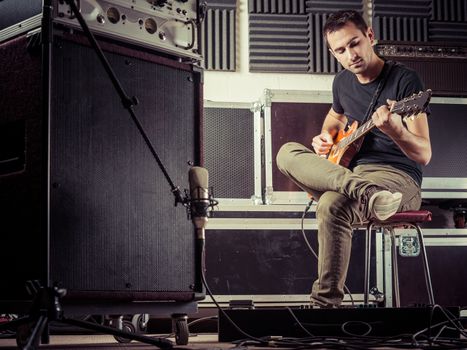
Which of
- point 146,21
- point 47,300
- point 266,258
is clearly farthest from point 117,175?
point 266,258

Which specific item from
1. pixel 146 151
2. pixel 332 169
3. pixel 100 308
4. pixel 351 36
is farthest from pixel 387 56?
pixel 100 308

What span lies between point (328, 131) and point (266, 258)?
29.6 inches

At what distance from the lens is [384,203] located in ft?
10.1

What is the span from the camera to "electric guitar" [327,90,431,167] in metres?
3.02

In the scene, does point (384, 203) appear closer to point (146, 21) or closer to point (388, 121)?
point (388, 121)

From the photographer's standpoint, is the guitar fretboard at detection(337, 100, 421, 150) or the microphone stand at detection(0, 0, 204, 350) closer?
the microphone stand at detection(0, 0, 204, 350)

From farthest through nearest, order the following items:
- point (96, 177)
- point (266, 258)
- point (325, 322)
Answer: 1. point (266, 258)
2. point (325, 322)
3. point (96, 177)

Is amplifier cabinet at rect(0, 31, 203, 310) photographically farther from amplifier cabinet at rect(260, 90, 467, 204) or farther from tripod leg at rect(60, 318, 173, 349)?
amplifier cabinet at rect(260, 90, 467, 204)

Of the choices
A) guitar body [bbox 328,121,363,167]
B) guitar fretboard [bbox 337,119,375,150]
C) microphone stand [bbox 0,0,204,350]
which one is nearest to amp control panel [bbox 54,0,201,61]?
microphone stand [bbox 0,0,204,350]

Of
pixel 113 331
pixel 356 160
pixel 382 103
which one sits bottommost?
pixel 113 331

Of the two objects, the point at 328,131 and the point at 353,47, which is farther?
the point at 328,131

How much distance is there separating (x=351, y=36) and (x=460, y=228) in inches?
51.3

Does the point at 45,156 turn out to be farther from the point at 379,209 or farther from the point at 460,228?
the point at 460,228

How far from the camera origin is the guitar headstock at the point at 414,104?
2.99 meters
